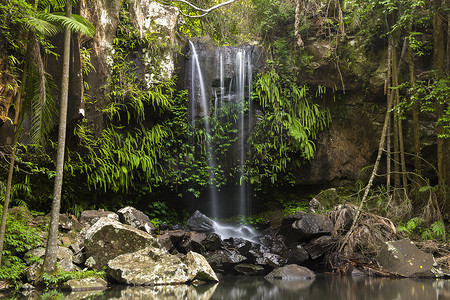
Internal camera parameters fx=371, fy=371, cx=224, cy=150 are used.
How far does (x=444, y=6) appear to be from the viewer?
340 inches

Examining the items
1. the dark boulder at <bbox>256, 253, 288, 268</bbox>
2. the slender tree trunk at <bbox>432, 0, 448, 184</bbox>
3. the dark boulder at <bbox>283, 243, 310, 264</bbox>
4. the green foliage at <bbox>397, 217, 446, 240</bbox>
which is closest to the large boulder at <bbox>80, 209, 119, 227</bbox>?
the dark boulder at <bbox>256, 253, 288, 268</bbox>

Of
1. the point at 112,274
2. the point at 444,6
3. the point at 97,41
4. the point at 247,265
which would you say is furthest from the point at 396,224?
the point at 97,41

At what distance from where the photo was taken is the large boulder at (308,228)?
8.13m

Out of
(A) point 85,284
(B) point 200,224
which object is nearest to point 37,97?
(A) point 85,284

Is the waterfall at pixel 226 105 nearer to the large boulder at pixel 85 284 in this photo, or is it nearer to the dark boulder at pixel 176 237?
the dark boulder at pixel 176 237

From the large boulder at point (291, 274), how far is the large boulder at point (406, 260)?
137 cm

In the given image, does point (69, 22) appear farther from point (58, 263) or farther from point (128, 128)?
point (128, 128)

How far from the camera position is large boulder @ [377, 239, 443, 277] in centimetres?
639

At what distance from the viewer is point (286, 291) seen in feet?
15.6

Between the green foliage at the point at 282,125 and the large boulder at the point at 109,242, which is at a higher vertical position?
the green foliage at the point at 282,125

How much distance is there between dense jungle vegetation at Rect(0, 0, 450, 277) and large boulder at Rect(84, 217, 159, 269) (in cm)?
221

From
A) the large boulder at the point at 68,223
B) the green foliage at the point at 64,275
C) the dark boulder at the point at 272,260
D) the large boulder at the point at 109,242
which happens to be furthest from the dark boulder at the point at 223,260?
the large boulder at the point at 68,223

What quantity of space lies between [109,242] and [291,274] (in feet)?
10.4

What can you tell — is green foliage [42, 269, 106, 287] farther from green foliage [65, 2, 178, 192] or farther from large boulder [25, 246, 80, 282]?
green foliage [65, 2, 178, 192]
